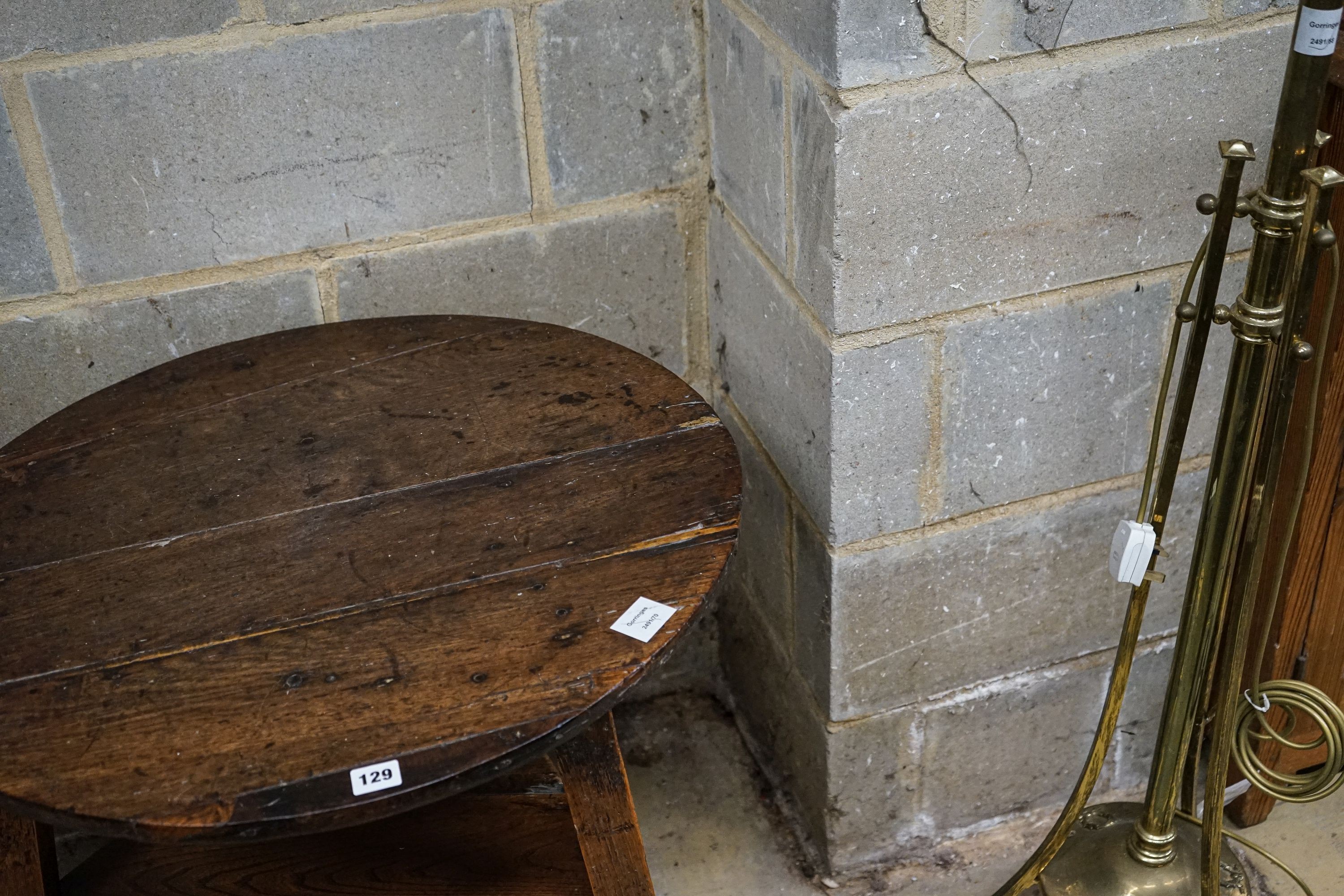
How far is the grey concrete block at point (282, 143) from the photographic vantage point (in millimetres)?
1660

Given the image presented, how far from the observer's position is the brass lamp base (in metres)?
1.68

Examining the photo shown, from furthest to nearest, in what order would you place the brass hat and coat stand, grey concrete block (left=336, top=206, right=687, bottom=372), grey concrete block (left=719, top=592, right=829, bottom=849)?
1. grey concrete block (left=719, top=592, right=829, bottom=849)
2. grey concrete block (left=336, top=206, right=687, bottom=372)
3. the brass hat and coat stand

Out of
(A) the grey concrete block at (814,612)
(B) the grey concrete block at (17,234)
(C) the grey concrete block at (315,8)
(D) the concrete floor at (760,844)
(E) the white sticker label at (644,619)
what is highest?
(C) the grey concrete block at (315,8)

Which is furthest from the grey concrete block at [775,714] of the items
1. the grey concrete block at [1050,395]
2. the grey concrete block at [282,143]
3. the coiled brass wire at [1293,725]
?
the grey concrete block at [282,143]

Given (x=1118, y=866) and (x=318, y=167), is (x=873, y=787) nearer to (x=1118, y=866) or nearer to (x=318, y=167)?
(x=1118, y=866)

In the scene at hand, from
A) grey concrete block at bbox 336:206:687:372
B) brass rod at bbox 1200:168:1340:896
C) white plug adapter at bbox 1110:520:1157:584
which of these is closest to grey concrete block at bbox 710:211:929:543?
grey concrete block at bbox 336:206:687:372

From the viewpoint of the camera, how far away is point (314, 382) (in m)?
1.68

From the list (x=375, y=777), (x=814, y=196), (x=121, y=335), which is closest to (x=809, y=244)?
(x=814, y=196)

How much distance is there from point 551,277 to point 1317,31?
1070 mm

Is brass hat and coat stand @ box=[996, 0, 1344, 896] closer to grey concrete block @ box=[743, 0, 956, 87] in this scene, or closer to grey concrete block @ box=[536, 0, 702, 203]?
grey concrete block @ box=[743, 0, 956, 87]

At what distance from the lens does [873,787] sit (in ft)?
6.43

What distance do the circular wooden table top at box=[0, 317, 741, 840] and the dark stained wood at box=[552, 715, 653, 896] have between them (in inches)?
5.3

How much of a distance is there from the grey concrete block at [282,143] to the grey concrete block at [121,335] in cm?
5

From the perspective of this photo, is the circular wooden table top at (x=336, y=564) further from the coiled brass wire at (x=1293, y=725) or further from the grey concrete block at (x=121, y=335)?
the coiled brass wire at (x=1293, y=725)
